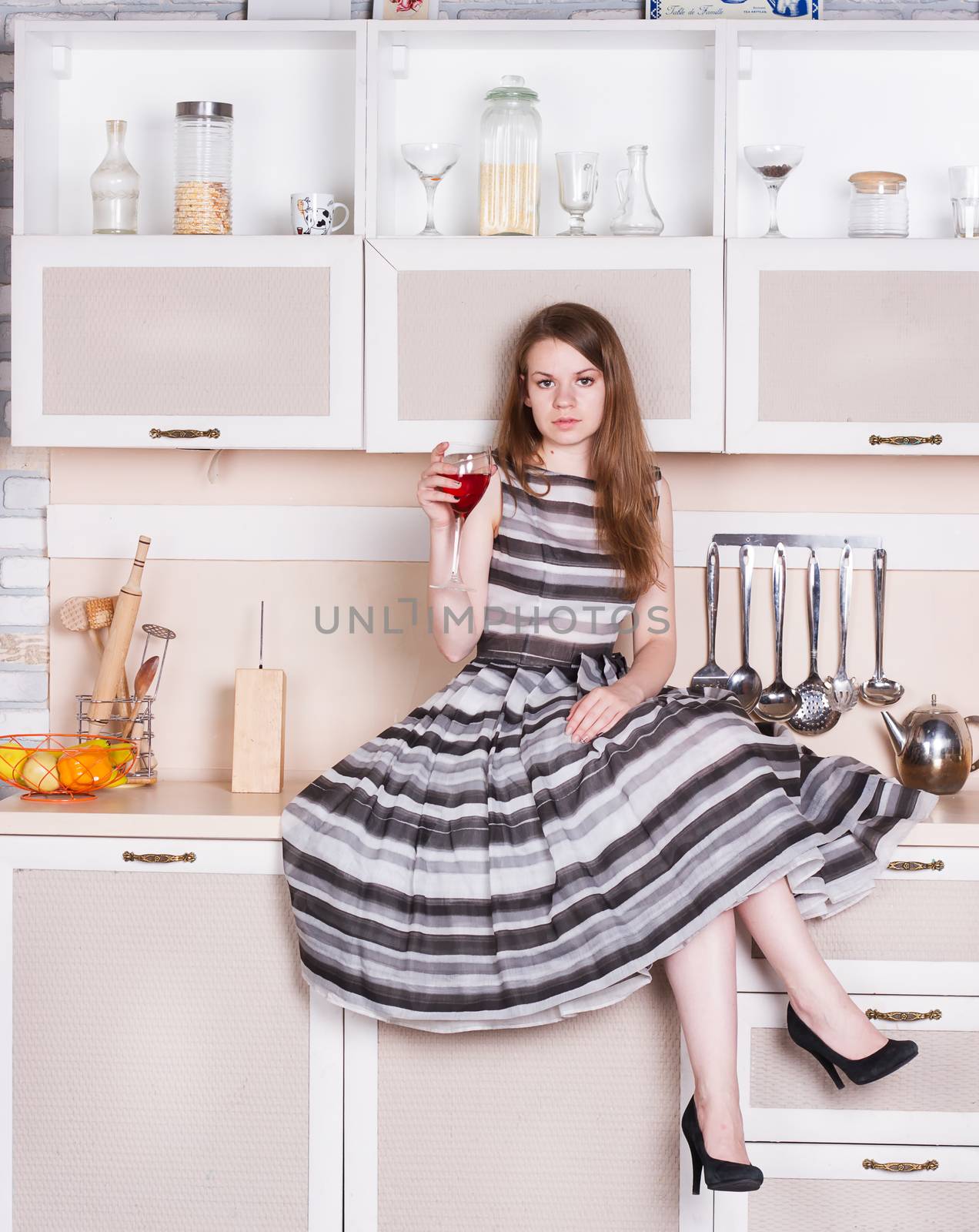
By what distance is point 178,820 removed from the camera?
1881 millimetres

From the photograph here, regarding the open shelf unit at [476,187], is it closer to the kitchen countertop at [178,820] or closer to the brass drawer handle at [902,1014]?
the kitchen countertop at [178,820]

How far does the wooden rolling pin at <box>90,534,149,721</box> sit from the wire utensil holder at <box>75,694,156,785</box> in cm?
1

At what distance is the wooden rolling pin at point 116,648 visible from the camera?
2.12 meters

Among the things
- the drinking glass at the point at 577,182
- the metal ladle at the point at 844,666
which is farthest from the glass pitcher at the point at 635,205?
the metal ladle at the point at 844,666

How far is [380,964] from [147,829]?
16.5 inches

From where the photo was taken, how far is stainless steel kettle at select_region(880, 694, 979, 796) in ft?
6.77

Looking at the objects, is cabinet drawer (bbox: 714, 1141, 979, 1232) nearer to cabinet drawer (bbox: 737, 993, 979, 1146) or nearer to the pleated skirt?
cabinet drawer (bbox: 737, 993, 979, 1146)

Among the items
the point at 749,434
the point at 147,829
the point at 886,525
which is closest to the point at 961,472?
the point at 886,525

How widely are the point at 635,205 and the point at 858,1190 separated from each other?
4.97 ft

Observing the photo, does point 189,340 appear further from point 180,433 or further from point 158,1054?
point 158,1054

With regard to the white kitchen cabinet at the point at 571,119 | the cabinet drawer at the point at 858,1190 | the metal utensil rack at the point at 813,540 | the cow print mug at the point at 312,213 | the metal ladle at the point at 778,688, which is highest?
the white kitchen cabinet at the point at 571,119

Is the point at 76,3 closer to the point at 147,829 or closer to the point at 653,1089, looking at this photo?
the point at 147,829

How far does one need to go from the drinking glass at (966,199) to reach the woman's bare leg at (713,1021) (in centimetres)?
114

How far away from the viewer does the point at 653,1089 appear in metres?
1.83
